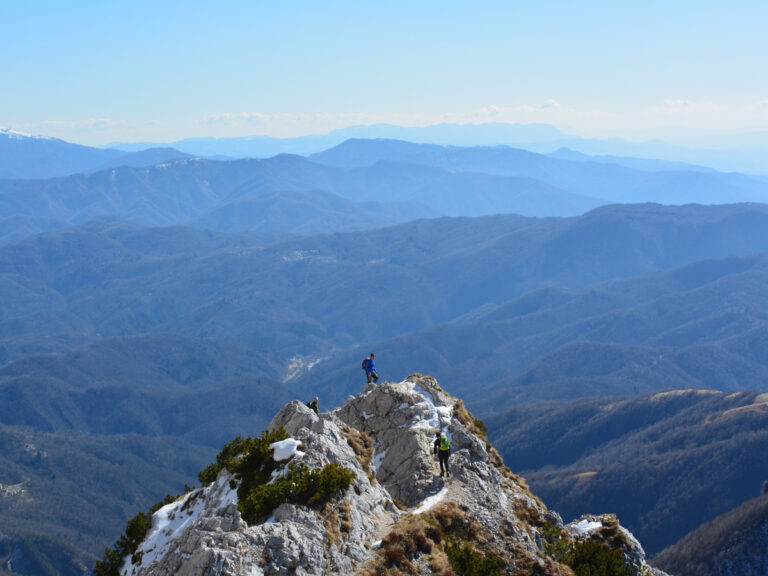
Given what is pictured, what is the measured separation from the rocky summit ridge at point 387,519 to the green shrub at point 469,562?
52 mm

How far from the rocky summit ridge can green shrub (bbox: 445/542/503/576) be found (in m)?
0.05

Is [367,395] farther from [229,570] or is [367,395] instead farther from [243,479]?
[229,570]

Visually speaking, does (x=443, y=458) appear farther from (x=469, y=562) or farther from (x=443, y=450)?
(x=469, y=562)

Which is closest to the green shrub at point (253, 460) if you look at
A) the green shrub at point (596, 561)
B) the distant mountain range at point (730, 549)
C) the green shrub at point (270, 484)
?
the green shrub at point (270, 484)

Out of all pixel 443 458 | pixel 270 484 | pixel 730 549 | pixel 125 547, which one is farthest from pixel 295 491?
pixel 730 549

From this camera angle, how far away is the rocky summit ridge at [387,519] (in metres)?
23.7

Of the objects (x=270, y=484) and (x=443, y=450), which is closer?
(x=270, y=484)

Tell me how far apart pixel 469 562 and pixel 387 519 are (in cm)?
432

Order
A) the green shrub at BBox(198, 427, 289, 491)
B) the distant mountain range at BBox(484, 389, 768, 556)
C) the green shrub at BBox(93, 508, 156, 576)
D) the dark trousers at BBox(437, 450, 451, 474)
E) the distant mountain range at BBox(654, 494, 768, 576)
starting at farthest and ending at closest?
the distant mountain range at BBox(484, 389, 768, 556)
the distant mountain range at BBox(654, 494, 768, 576)
the dark trousers at BBox(437, 450, 451, 474)
the green shrub at BBox(93, 508, 156, 576)
the green shrub at BBox(198, 427, 289, 491)

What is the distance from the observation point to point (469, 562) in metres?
26.6

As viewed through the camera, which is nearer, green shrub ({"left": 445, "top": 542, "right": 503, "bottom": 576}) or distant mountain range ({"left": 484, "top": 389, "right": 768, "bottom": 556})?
green shrub ({"left": 445, "top": 542, "right": 503, "bottom": 576})

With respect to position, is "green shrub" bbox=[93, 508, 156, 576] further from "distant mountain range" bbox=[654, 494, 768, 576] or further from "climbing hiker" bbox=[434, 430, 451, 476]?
"distant mountain range" bbox=[654, 494, 768, 576]

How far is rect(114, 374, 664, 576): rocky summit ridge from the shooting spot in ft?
77.7

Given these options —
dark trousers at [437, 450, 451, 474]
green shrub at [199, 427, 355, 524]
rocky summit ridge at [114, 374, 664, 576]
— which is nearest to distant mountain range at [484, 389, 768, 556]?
rocky summit ridge at [114, 374, 664, 576]
